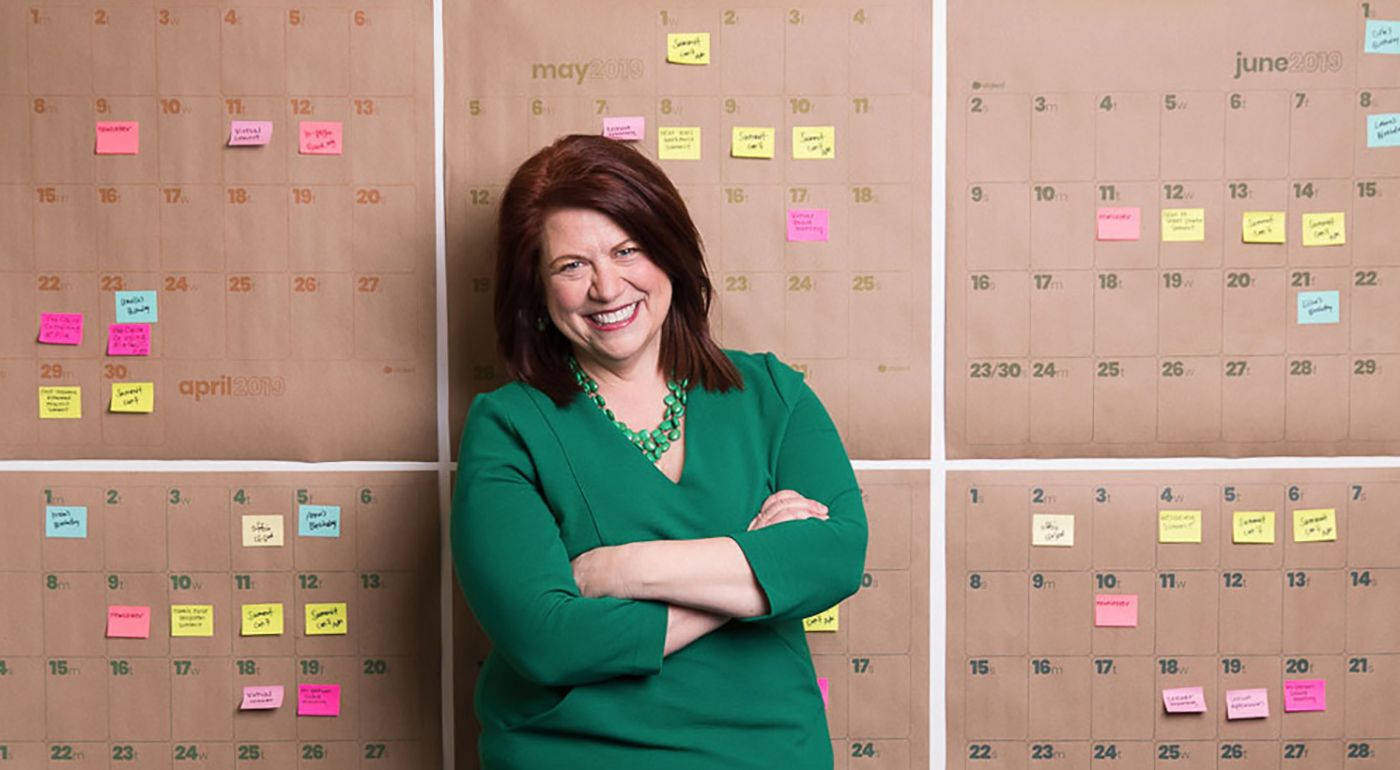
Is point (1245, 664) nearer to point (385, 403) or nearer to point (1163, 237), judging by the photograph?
point (1163, 237)


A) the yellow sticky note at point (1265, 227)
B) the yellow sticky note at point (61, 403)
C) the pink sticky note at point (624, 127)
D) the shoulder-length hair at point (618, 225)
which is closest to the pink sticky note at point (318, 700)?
the yellow sticky note at point (61, 403)

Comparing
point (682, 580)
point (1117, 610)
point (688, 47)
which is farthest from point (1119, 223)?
point (682, 580)

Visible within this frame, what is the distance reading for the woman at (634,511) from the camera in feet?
3.97

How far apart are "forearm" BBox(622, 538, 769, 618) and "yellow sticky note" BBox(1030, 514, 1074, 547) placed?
65 cm

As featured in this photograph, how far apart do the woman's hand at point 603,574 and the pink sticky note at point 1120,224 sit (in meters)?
0.93

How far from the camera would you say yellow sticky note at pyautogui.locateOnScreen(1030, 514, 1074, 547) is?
169 centimetres

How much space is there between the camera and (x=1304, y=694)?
1.70 metres

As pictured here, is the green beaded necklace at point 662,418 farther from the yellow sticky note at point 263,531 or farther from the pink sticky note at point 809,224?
the yellow sticky note at point 263,531

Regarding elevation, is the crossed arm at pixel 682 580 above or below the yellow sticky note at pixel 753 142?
below

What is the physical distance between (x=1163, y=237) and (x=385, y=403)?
48.2 inches

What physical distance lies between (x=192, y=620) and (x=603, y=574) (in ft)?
2.78

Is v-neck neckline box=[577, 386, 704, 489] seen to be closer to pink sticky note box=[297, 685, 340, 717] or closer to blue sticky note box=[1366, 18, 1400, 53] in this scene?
pink sticky note box=[297, 685, 340, 717]

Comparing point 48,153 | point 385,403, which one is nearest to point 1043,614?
point 385,403

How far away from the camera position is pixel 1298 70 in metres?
1.66
